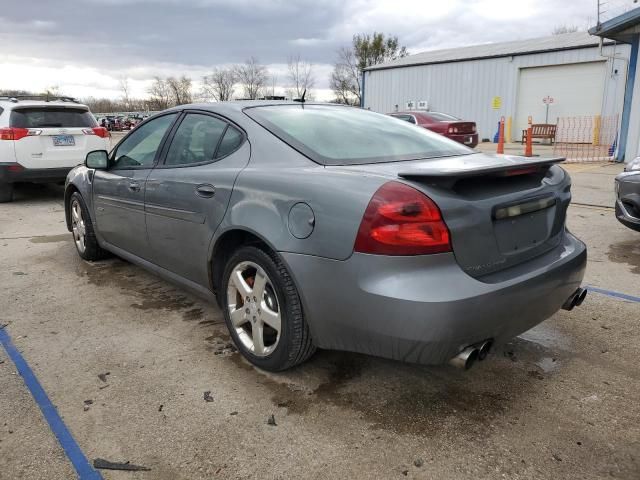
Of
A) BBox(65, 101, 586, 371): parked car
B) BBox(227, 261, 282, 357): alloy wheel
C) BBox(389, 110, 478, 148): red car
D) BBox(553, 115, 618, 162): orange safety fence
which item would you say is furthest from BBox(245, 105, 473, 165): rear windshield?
BBox(553, 115, 618, 162): orange safety fence

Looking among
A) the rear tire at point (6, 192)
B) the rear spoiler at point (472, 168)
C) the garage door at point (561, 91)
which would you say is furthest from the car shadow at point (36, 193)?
the garage door at point (561, 91)

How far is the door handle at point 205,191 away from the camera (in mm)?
2971

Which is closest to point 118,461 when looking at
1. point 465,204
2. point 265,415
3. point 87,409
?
point 87,409

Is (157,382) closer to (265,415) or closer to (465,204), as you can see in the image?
(265,415)

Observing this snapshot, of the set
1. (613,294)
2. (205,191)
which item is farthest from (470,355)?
(613,294)

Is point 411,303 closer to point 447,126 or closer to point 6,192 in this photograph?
point 6,192

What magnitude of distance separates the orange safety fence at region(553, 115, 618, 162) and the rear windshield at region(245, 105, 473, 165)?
1275 centimetres

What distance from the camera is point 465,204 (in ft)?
7.32

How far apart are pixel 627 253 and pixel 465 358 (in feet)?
12.5

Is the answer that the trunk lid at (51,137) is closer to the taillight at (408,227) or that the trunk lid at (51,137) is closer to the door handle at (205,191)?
the door handle at (205,191)

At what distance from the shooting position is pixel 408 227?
2.15 metres

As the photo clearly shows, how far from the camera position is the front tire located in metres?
2.56

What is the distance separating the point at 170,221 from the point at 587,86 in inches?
837

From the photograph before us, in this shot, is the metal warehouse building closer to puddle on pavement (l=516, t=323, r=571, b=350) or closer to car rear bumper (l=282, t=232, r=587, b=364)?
puddle on pavement (l=516, t=323, r=571, b=350)
